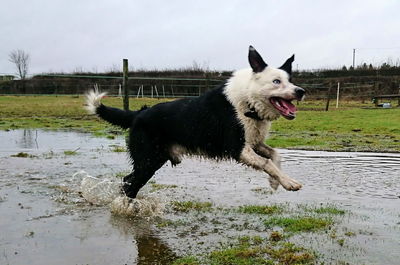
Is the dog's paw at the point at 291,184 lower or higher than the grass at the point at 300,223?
higher

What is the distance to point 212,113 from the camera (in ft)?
17.6

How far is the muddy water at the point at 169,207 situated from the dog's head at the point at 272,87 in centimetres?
131

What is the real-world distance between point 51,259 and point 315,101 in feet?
93.3

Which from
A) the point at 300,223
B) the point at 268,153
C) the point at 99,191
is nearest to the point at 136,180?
the point at 99,191

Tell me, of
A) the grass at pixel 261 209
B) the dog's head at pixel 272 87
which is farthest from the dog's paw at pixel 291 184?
the grass at pixel 261 209

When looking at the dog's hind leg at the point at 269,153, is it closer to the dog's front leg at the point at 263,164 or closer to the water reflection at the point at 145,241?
the dog's front leg at the point at 263,164

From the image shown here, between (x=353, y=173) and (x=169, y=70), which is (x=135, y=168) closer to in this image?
(x=353, y=173)

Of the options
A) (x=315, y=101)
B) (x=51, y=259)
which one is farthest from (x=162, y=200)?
(x=315, y=101)

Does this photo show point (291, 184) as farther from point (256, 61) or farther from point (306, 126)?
point (306, 126)

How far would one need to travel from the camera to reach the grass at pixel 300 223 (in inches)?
198

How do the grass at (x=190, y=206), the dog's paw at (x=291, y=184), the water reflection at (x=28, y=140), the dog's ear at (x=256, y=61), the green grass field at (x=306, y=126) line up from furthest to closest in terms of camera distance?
1. the green grass field at (x=306, y=126)
2. the water reflection at (x=28, y=140)
3. the grass at (x=190, y=206)
4. the dog's ear at (x=256, y=61)
5. the dog's paw at (x=291, y=184)

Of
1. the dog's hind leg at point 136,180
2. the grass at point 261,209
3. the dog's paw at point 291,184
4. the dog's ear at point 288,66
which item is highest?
the dog's ear at point 288,66

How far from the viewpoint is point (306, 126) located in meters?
17.4

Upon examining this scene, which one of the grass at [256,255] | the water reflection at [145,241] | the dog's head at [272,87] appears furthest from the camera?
the dog's head at [272,87]
